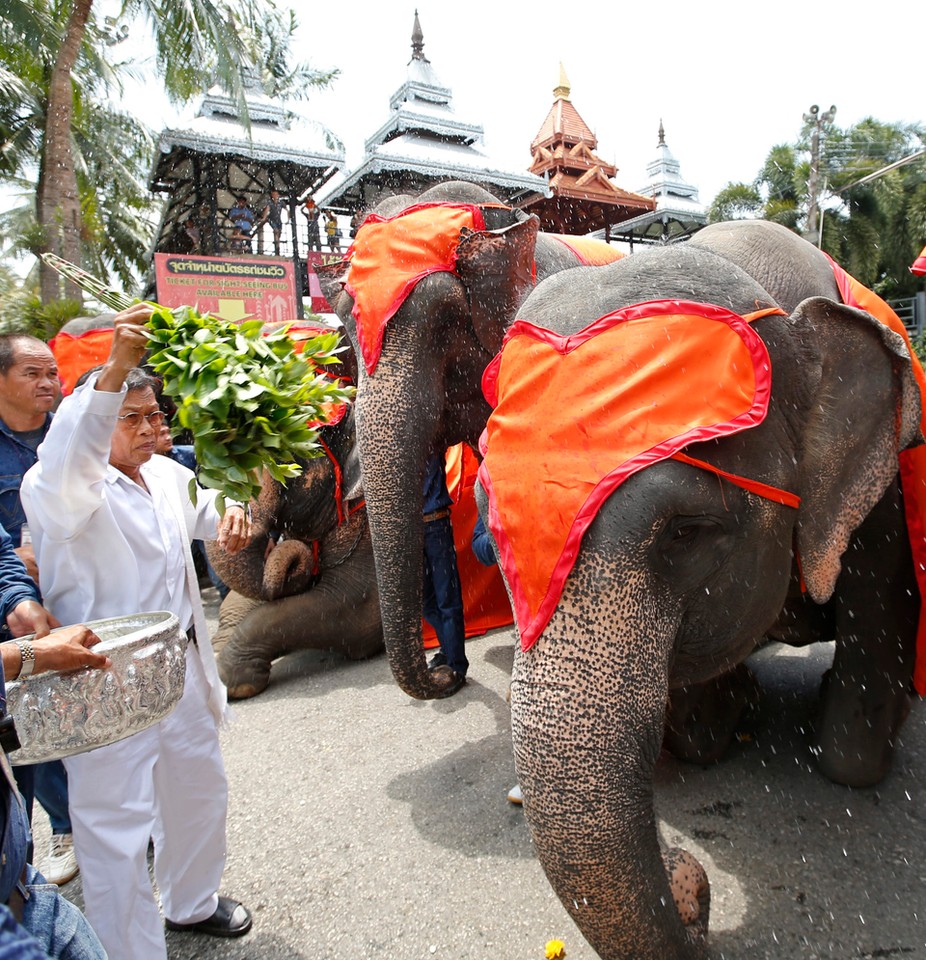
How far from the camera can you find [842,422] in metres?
1.95

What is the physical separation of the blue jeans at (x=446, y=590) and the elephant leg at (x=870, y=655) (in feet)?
5.98

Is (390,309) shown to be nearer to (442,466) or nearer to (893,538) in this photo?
(442,466)

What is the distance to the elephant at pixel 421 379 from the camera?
3.14 metres

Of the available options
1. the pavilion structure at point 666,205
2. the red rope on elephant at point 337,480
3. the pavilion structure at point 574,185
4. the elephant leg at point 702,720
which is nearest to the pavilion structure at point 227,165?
the pavilion structure at point 574,185

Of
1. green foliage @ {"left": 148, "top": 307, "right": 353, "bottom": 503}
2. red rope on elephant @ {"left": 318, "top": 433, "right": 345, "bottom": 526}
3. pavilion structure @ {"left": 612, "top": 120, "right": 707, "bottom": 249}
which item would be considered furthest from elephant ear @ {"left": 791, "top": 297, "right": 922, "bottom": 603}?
pavilion structure @ {"left": 612, "top": 120, "right": 707, "bottom": 249}

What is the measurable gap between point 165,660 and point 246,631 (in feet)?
8.55

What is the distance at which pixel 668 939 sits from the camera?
1.56m

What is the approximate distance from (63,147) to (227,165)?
11.4ft

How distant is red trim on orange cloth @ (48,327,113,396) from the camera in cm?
578

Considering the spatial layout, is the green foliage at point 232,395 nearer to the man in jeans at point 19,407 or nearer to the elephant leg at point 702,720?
the man in jeans at point 19,407

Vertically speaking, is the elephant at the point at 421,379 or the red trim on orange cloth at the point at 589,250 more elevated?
the red trim on orange cloth at the point at 589,250

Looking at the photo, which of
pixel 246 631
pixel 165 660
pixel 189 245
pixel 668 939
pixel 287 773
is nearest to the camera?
pixel 668 939

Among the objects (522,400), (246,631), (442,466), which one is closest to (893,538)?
(522,400)

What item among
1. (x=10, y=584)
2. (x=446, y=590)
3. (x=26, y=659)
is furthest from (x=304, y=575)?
(x=26, y=659)
